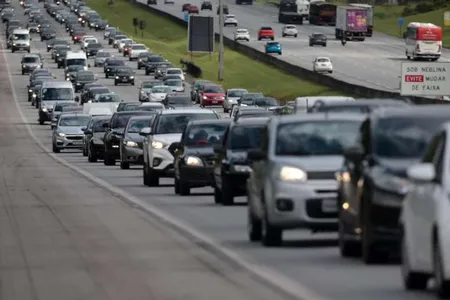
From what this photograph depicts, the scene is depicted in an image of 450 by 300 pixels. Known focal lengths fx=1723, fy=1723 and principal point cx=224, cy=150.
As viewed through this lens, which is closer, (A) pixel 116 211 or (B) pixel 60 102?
(A) pixel 116 211

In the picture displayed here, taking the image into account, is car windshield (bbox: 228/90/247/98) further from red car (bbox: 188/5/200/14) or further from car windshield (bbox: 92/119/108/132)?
red car (bbox: 188/5/200/14)

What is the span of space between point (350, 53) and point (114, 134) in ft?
256

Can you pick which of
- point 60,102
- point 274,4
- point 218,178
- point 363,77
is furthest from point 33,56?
point 218,178

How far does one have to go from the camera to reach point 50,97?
85.8 metres

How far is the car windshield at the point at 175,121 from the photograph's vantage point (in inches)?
1475

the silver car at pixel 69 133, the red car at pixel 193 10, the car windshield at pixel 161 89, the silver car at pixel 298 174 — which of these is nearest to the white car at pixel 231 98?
the car windshield at pixel 161 89

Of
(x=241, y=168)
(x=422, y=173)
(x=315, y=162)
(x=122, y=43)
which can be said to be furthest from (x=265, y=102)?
(x=122, y=43)

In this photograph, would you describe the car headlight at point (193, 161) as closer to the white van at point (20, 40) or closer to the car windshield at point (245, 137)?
the car windshield at point (245, 137)

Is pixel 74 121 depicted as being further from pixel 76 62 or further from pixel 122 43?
pixel 122 43

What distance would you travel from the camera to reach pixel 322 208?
18.8m

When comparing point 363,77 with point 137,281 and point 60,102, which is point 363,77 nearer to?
point 60,102

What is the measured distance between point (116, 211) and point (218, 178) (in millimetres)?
2322

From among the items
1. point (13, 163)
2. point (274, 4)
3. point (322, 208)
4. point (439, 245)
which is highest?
point (439, 245)

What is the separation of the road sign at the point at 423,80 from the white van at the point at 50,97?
33.1m
